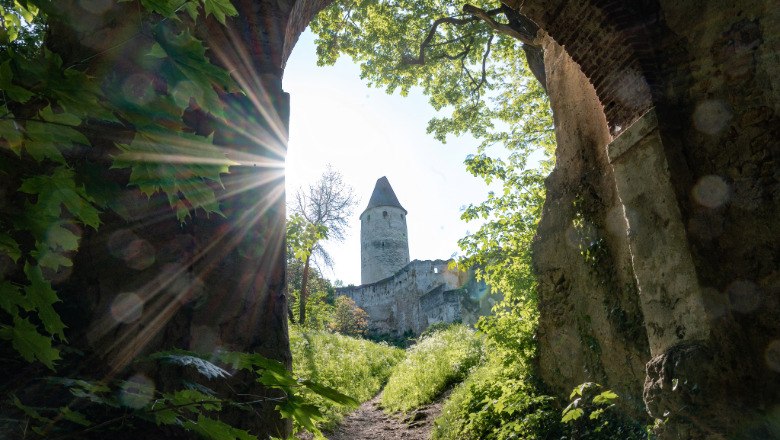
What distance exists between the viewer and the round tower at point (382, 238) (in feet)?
116

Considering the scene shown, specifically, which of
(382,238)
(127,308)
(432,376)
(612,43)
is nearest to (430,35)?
(612,43)

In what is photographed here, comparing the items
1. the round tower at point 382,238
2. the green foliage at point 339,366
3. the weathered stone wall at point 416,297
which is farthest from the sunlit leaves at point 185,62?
the round tower at point 382,238

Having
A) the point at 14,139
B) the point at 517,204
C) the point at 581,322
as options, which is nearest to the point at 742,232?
the point at 581,322

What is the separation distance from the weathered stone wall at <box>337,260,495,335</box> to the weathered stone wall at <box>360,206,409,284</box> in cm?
284

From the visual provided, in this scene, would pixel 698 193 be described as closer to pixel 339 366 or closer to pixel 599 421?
pixel 599 421

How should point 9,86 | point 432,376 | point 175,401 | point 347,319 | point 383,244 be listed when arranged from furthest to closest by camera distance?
point 383,244, point 347,319, point 432,376, point 175,401, point 9,86

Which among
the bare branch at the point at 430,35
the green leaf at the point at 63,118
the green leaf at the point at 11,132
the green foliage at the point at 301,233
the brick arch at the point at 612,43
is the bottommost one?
the green leaf at the point at 11,132

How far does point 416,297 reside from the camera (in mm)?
28422

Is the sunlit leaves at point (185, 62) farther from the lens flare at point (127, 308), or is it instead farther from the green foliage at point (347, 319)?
the green foliage at point (347, 319)

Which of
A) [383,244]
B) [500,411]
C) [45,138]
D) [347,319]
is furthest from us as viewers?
[383,244]

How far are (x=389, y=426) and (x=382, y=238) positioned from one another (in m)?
28.1

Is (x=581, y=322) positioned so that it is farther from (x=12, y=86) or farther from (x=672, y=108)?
(x=12, y=86)

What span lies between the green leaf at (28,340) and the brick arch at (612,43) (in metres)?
3.00

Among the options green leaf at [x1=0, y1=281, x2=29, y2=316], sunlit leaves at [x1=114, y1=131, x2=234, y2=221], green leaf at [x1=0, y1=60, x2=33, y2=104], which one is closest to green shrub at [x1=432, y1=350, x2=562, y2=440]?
sunlit leaves at [x1=114, y1=131, x2=234, y2=221]
